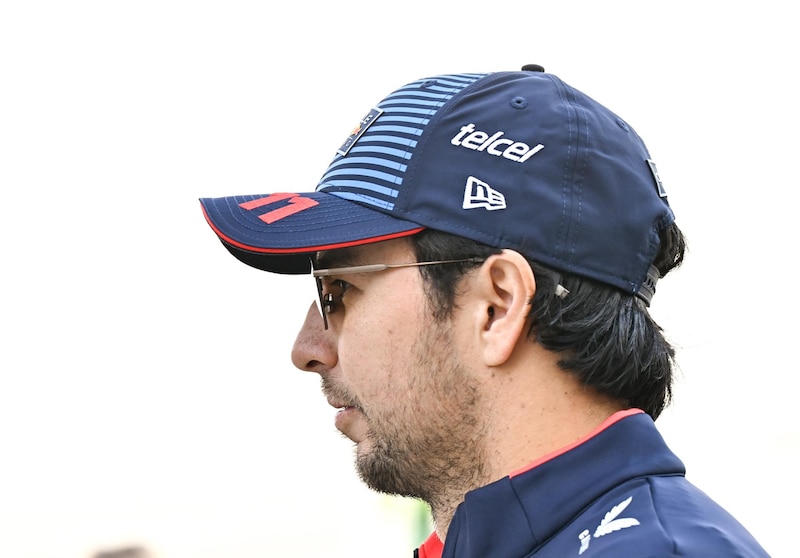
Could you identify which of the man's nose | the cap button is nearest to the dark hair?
the man's nose

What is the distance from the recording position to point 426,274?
1689 mm

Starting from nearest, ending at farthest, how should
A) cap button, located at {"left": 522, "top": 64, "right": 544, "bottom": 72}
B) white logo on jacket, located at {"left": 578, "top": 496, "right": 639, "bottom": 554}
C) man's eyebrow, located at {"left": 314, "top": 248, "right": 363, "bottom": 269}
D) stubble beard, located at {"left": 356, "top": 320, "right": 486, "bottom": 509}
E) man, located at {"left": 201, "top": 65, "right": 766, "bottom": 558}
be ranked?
white logo on jacket, located at {"left": 578, "top": 496, "right": 639, "bottom": 554} → man, located at {"left": 201, "top": 65, "right": 766, "bottom": 558} → stubble beard, located at {"left": 356, "top": 320, "right": 486, "bottom": 509} → man's eyebrow, located at {"left": 314, "top": 248, "right": 363, "bottom": 269} → cap button, located at {"left": 522, "top": 64, "right": 544, "bottom": 72}

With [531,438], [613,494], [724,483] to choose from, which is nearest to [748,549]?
[613,494]

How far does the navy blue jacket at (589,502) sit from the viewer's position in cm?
139

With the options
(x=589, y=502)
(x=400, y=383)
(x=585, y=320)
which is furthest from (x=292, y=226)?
(x=589, y=502)

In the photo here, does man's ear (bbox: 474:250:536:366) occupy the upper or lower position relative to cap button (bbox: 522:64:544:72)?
lower

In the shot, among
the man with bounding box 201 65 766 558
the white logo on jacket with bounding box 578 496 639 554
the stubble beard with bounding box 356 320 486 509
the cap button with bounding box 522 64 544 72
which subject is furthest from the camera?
the cap button with bounding box 522 64 544 72

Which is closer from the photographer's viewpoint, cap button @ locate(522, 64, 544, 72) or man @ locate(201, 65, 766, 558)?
man @ locate(201, 65, 766, 558)

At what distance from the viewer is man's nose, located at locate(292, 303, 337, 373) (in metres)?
1.84

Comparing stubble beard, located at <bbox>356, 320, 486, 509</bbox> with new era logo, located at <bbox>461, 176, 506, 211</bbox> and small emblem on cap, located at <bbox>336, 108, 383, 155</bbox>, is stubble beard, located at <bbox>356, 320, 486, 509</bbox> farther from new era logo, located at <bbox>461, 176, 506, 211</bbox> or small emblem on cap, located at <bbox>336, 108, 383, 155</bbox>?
small emblem on cap, located at <bbox>336, 108, 383, 155</bbox>

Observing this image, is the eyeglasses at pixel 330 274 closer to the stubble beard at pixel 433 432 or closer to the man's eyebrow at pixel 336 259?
the man's eyebrow at pixel 336 259

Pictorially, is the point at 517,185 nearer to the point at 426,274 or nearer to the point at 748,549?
the point at 426,274

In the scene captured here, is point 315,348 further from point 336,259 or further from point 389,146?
point 389,146

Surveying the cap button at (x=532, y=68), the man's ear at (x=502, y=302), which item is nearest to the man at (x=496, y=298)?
the man's ear at (x=502, y=302)
